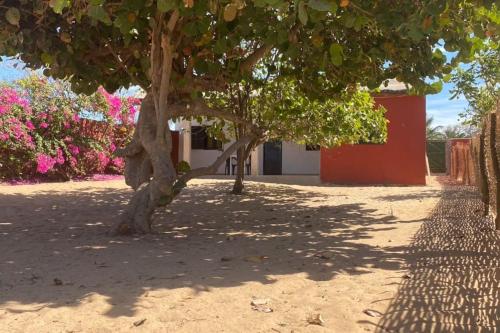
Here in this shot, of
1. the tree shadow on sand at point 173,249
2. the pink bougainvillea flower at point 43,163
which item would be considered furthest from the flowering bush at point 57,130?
the tree shadow on sand at point 173,249

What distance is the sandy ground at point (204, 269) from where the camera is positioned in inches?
118

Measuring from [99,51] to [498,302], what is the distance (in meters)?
5.39

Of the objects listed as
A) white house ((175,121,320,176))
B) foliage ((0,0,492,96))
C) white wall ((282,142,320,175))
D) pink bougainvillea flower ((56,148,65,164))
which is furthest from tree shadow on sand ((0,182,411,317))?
white wall ((282,142,320,175))

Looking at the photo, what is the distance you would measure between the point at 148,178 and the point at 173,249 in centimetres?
175


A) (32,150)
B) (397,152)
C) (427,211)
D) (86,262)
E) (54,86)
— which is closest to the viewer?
(86,262)

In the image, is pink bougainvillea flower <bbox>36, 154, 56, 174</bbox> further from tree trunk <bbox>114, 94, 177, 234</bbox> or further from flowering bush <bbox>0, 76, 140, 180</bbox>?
Answer: tree trunk <bbox>114, 94, 177, 234</bbox>

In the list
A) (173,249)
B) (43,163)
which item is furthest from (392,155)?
(173,249)

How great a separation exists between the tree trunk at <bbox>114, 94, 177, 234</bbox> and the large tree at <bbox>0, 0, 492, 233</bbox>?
0.04ft

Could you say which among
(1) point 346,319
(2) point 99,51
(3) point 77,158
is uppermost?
(2) point 99,51

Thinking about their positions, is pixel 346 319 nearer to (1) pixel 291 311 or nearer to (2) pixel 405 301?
(1) pixel 291 311

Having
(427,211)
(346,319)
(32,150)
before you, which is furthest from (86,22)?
(32,150)

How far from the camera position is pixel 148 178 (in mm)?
6648

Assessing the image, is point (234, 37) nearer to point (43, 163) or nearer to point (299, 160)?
point (43, 163)

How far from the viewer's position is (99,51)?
6402mm
